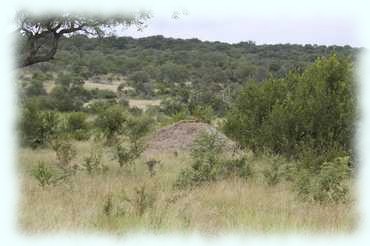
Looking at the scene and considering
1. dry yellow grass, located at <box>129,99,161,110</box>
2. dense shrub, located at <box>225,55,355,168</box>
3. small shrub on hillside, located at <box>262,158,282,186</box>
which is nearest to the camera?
small shrub on hillside, located at <box>262,158,282,186</box>

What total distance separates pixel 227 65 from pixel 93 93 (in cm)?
1504

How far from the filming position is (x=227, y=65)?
5647cm

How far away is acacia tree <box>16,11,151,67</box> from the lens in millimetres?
13602

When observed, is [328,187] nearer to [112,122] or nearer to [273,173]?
[273,173]

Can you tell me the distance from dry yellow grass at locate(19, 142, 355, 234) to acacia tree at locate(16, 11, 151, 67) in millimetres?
4391

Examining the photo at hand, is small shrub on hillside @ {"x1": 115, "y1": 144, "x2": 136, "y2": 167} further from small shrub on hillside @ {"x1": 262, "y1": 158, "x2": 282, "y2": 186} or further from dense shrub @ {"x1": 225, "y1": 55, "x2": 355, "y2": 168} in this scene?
dense shrub @ {"x1": 225, "y1": 55, "x2": 355, "y2": 168}

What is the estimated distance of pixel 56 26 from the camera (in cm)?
1416

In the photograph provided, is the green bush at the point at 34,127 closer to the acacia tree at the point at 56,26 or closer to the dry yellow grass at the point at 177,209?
the acacia tree at the point at 56,26

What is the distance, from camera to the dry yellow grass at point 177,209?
6.27m

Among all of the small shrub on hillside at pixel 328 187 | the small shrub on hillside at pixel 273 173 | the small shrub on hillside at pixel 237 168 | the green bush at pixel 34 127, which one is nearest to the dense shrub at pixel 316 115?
the small shrub on hillside at pixel 273 173

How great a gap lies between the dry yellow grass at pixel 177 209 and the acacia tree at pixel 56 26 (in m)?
4.39

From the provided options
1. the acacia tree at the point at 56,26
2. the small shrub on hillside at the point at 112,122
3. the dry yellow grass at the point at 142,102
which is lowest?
the small shrub on hillside at the point at 112,122

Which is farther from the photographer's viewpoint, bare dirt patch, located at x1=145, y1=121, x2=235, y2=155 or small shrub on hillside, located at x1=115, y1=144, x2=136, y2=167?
bare dirt patch, located at x1=145, y1=121, x2=235, y2=155

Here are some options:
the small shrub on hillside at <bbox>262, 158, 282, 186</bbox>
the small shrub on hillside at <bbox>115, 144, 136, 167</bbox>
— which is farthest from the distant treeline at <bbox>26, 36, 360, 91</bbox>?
the small shrub on hillside at <bbox>262, 158, 282, 186</bbox>
